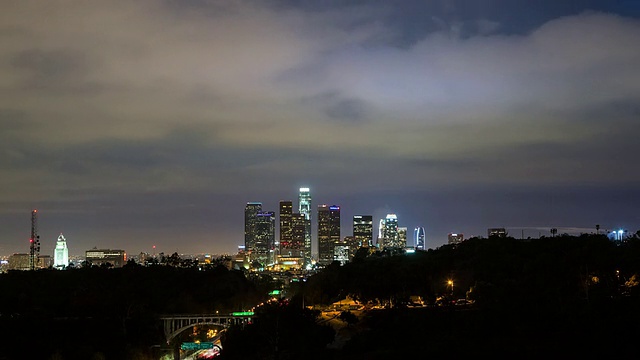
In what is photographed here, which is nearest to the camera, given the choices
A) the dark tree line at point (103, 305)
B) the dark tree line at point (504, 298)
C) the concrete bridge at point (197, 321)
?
the dark tree line at point (504, 298)

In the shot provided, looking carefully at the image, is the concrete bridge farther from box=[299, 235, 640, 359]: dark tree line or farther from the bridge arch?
box=[299, 235, 640, 359]: dark tree line

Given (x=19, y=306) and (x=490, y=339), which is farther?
(x=19, y=306)

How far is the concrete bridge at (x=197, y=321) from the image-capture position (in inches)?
4154

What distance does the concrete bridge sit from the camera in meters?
106

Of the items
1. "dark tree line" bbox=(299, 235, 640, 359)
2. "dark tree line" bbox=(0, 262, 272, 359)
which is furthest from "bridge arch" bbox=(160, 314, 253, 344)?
"dark tree line" bbox=(299, 235, 640, 359)

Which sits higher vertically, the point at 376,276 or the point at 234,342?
the point at 376,276

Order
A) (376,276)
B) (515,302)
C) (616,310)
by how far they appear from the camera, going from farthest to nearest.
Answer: (376,276)
(515,302)
(616,310)

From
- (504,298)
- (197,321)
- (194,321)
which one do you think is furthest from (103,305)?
(504,298)

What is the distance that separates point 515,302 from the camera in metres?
56.3

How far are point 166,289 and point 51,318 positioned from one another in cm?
3028

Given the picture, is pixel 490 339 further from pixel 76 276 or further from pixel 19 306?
pixel 76 276

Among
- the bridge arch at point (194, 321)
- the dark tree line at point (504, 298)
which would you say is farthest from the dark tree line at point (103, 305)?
the dark tree line at point (504, 298)

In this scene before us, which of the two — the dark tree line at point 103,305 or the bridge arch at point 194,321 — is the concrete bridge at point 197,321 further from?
the dark tree line at point 103,305

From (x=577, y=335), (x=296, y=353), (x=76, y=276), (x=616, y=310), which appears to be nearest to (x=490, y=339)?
(x=577, y=335)
